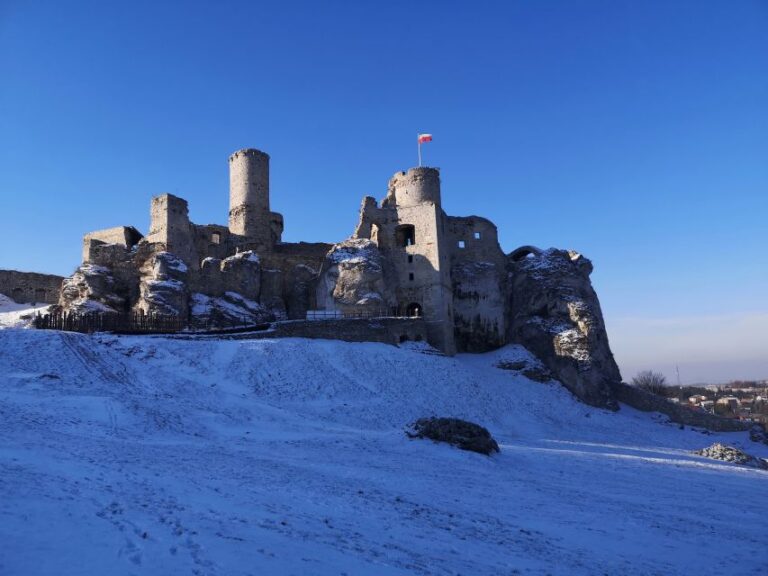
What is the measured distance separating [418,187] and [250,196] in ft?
43.3

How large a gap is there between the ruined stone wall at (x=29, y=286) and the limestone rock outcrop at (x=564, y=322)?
111 ft

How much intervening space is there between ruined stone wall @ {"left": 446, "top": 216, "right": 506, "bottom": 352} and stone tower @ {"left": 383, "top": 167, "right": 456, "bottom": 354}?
4.33 ft

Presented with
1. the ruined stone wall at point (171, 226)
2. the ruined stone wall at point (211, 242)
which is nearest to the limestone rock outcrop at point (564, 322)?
the ruined stone wall at point (211, 242)

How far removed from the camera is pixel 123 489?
992cm

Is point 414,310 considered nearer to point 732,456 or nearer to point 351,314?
point 351,314

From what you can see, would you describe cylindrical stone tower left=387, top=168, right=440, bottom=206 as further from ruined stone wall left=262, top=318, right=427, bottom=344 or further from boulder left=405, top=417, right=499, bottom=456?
boulder left=405, top=417, right=499, bottom=456

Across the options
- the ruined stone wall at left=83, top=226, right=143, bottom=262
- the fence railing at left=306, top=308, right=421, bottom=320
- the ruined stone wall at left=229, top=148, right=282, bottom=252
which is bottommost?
the fence railing at left=306, top=308, right=421, bottom=320

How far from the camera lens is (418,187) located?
4656cm

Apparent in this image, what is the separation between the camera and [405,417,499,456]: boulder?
698 inches

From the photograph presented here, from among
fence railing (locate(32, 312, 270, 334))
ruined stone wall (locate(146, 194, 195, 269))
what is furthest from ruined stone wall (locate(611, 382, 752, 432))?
ruined stone wall (locate(146, 194, 195, 269))

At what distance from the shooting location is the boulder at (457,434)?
58.2ft

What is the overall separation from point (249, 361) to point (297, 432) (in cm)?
841

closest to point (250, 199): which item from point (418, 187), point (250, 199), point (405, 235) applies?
point (250, 199)

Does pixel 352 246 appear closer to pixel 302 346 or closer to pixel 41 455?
pixel 302 346
